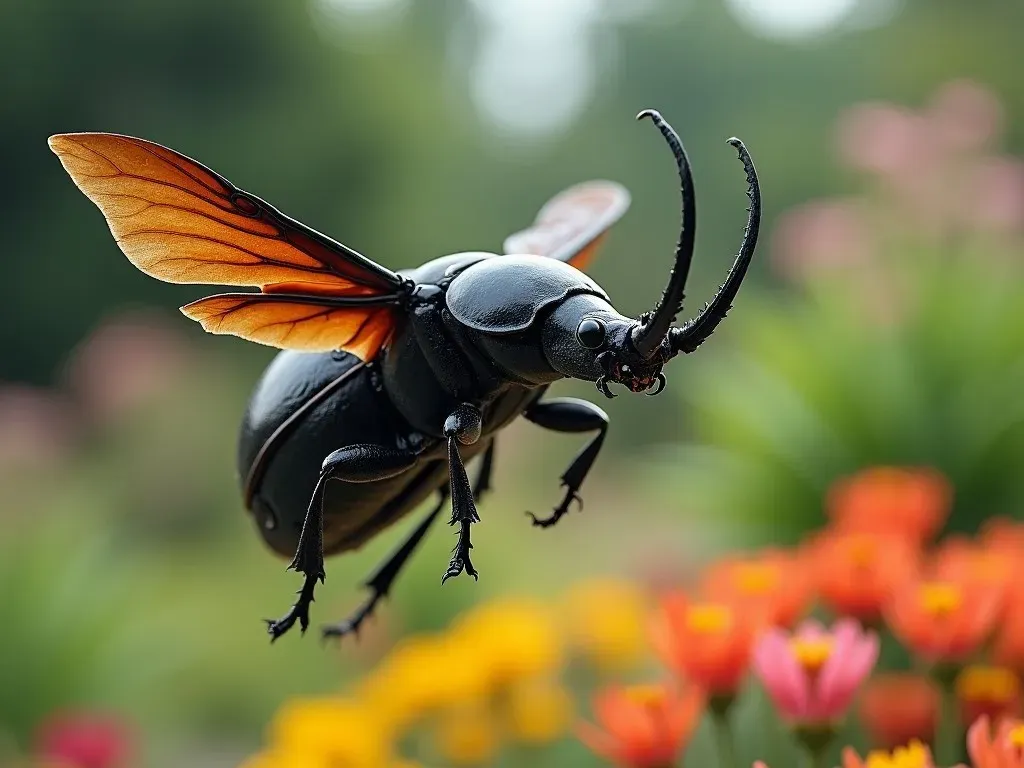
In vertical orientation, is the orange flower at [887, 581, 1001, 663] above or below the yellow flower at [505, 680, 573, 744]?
above

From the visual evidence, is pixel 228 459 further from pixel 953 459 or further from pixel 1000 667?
pixel 1000 667

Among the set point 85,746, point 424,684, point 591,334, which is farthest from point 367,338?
point 85,746

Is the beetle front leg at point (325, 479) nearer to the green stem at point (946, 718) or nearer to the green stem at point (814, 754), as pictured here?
the green stem at point (814, 754)

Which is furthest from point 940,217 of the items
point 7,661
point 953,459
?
point 7,661

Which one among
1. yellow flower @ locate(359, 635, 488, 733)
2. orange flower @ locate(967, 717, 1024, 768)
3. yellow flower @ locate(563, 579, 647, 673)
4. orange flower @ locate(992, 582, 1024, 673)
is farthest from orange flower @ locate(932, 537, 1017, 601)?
yellow flower @ locate(563, 579, 647, 673)

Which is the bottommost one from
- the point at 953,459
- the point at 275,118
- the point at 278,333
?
the point at 275,118

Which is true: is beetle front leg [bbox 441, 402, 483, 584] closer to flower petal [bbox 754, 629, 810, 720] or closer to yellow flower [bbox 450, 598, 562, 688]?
flower petal [bbox 754, 629, 810, 720]
